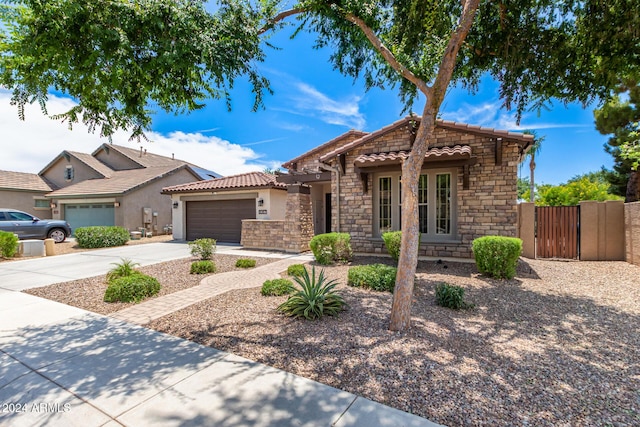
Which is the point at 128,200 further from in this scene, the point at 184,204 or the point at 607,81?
the point at 607,81

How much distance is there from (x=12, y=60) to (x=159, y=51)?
1697 millimetres

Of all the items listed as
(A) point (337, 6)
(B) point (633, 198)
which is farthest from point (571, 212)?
(A) point (337, 6)

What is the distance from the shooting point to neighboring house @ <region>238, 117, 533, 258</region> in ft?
25.9

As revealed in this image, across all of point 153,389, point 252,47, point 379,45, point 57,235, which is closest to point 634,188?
point 379,45

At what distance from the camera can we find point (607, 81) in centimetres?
544

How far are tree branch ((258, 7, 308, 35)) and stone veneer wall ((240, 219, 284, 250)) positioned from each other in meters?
7.72

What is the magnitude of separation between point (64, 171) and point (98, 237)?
536 inches

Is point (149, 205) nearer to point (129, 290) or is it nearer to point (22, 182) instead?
point (22, 182)

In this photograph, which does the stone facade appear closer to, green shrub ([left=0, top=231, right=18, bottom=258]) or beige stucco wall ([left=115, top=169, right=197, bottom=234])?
green shrub ([left=0, top=231, right=18, bottom=258])

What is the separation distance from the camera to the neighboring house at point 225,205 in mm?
14391

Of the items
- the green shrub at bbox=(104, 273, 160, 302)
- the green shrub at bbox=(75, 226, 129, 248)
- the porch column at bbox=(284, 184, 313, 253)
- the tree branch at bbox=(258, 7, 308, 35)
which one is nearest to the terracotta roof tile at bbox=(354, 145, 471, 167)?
the porch column at bbox=(284, 184, 313, 253)

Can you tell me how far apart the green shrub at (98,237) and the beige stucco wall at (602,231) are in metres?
18.8

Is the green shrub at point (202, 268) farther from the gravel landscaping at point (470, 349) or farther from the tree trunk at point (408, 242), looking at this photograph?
the tree trunk at point (408, 242)

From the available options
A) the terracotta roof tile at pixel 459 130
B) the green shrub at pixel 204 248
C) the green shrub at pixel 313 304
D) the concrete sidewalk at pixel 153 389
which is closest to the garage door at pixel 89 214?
the green shrub at pixel 204 248
